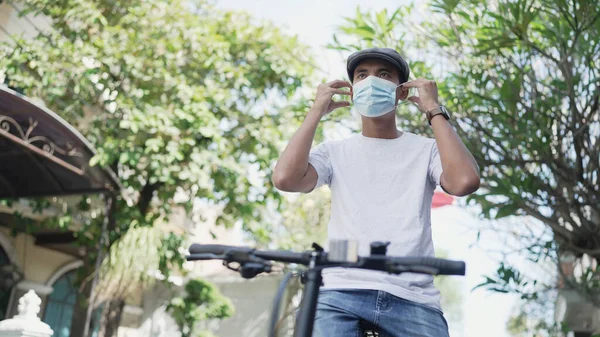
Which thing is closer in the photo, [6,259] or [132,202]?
[132,202]

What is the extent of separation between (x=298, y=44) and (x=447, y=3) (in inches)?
245

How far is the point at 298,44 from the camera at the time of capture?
10984mm

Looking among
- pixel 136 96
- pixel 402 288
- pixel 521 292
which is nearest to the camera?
pixel 402 288

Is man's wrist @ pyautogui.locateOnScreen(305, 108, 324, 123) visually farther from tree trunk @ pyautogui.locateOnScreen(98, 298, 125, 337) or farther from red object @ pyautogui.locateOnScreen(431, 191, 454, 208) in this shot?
tree trunk @ pyautogui.locateOnScreen(98, 298, 125, 337)

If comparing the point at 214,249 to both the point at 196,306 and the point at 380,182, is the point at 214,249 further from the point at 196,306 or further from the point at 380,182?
the point at 196,306

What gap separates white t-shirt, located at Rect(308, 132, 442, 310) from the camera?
2059mm

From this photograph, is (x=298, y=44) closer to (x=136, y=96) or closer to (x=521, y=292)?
(x=136, y=96)

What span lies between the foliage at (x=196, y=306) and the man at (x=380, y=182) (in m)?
12.9

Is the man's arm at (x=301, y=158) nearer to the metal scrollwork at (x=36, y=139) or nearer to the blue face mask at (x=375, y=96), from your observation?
the blue face mask at (x=375, y=96)

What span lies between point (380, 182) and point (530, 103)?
11.3ft

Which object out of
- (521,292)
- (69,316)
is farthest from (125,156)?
(69,316)

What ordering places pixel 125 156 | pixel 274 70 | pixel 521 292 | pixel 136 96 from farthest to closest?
pixel 274 70, pixel 136 96, pixel 125 156, pixel 521 292

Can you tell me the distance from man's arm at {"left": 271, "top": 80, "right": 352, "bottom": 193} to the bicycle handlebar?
67 centimetres

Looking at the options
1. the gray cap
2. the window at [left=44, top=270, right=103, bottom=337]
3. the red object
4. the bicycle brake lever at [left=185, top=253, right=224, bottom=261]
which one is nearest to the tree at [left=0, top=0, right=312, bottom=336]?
the red object
